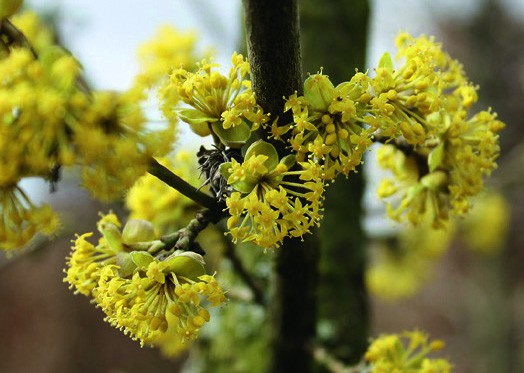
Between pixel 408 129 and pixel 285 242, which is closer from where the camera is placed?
pixel 408 129

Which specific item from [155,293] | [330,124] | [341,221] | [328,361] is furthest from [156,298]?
[341,221]

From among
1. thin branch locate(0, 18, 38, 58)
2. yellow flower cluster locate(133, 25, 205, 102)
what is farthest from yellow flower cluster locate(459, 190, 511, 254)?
thin branch locate(0, 18, 38, 58)

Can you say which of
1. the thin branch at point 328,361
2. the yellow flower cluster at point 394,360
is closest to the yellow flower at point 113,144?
the yellow flower cluster at point 394,360

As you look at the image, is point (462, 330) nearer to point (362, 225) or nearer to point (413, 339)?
point (362, 225)

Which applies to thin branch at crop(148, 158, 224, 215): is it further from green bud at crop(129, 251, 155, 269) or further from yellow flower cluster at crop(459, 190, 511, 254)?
yellow flower cluster at crop(459, 190, 511, 254)

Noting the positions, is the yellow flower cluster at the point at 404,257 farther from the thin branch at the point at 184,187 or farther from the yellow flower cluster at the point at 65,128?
the yellow flower cluster at the point at 65,128

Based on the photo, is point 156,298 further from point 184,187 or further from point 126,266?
point 184,187
